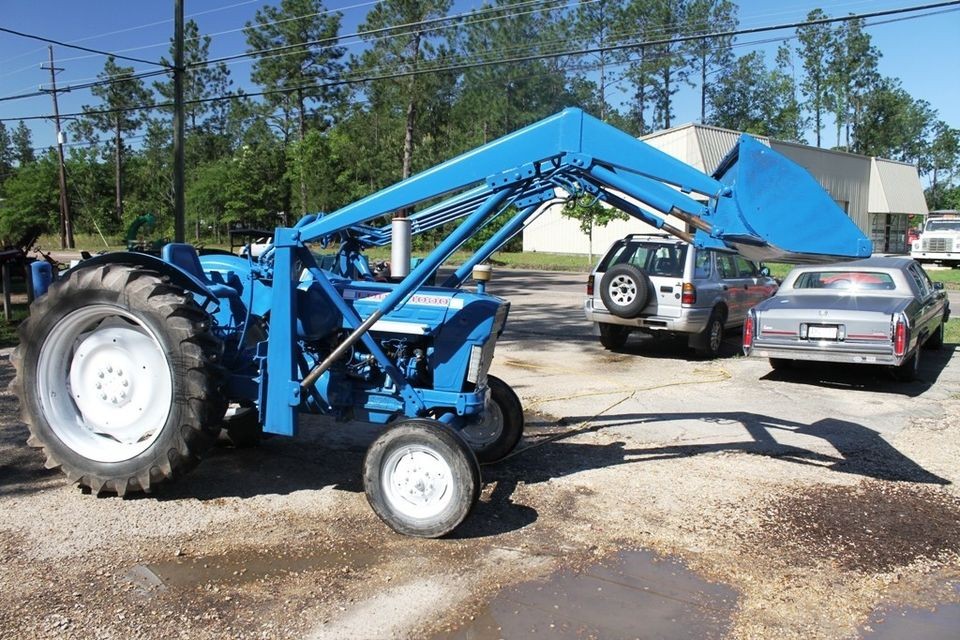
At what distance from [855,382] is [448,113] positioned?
50.3 m

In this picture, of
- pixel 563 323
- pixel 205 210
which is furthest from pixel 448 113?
pixel 563 323

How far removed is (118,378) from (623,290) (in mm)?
7773

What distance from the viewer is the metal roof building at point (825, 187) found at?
35969 mm

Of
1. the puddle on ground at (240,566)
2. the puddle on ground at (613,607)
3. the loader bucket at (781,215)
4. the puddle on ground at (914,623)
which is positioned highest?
the loader bucket at (781,215)

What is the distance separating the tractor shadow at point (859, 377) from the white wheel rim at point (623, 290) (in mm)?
2270

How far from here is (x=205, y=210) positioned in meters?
52.4

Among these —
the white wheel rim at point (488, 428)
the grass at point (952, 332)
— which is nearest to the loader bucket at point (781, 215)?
the white wheel rim at point (488, 428)

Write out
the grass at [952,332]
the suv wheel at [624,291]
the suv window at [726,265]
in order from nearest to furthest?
the suv wheel at [624,291]
the suv window at [726,265]
the grass at [952,332]

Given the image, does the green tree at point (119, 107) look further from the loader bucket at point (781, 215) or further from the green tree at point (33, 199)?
the loader bucket at point (781, 215)

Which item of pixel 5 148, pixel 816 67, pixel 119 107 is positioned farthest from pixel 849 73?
pixel 5 148

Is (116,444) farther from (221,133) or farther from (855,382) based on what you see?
(221,133)

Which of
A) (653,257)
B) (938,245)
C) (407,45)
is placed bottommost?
(653,257)

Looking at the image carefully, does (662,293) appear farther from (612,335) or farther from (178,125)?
(178,125)

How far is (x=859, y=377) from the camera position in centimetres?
1024
